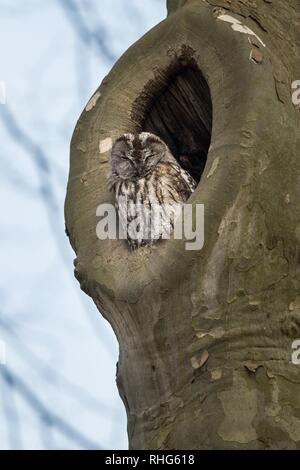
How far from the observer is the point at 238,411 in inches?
96.8

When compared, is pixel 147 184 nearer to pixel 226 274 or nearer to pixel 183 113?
pixel 183 113

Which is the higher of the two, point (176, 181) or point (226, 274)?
point (176, 181)

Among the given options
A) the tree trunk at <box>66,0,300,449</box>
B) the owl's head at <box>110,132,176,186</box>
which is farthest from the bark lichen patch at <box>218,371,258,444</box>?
the owl's head at <box>110,132,176,186</box>

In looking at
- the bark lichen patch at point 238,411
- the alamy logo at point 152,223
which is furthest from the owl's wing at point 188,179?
the bark lichen patch at point 238,411

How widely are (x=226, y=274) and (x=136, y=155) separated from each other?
1261mm

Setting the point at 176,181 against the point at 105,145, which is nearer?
the point at 105,145

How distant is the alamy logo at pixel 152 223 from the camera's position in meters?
2.73

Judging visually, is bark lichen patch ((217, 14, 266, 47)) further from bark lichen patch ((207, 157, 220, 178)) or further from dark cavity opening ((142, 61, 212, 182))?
bark lichen patch ((207, 157, 220, 178))

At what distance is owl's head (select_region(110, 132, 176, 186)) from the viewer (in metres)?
3.56

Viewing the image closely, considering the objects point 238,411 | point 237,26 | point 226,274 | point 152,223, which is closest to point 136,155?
point 152,223

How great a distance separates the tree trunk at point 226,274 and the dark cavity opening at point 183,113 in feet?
0.54

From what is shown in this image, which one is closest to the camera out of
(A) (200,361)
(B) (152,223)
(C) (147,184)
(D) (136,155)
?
→ (A) (200,361)
